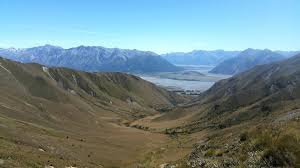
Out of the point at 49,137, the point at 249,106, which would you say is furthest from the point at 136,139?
the point at 249,106

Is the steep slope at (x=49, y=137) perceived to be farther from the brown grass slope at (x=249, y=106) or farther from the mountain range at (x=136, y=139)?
the brown grass slope at (x=249, y=106)

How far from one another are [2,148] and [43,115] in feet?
212

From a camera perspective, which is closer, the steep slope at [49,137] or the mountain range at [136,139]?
the mountain range at [136,139]

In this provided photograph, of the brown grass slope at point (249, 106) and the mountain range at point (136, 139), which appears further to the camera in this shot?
the brown grass slope at point (249, 106)

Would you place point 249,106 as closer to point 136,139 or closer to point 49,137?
point 136,139

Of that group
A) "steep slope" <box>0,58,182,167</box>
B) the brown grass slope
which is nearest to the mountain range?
"steep slope" <box>0,58,182,167</box>

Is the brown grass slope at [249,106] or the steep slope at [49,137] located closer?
the steep slope at [49,137]

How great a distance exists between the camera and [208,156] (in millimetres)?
30156

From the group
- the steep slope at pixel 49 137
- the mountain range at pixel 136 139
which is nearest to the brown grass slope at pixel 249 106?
the mountain range at pixel 136 139

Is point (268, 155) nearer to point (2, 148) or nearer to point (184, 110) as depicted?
point (2, 148)

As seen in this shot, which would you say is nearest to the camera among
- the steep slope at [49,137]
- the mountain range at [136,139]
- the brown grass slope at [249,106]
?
the mountain range at [136,139]

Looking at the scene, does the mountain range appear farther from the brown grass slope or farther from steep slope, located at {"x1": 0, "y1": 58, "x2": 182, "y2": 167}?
the brown grass slope

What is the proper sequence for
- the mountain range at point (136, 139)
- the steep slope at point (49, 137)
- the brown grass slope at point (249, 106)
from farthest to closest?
the brown grass slope at point (249, 106), the steep slope at point (49, 137), the mountain range at point (136, 139)

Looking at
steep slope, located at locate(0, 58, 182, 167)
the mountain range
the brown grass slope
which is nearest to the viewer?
the mountain range
